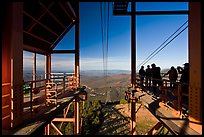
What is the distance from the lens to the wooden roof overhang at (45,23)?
8656mm

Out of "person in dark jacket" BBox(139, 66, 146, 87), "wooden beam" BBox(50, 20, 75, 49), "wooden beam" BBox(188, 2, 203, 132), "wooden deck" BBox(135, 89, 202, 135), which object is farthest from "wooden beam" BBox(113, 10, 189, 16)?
"wooden beam" BBox(188, 2, 203, 132)

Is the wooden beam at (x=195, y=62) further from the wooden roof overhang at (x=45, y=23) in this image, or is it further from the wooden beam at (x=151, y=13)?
the wooden beam at (x=151, y=13)

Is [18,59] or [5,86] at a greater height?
[18,59]

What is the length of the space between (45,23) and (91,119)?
11.7 metres

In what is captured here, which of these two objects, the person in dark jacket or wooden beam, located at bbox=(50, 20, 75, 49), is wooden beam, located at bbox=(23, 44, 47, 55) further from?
the person in dark jacket

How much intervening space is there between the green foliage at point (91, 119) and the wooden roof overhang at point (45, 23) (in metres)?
8.04

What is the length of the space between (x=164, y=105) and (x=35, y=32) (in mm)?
7201

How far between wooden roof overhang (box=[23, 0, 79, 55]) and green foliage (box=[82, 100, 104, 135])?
804 centimetres

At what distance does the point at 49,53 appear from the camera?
13.8 m

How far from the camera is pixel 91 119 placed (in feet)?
63.2

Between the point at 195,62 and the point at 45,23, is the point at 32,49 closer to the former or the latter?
the point at 45,23

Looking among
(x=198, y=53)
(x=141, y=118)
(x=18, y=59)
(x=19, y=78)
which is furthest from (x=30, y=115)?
(x=141, y=118)

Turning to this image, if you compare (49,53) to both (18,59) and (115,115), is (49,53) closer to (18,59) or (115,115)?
(18,59)

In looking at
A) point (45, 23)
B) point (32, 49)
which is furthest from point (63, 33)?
point (45, 23)
